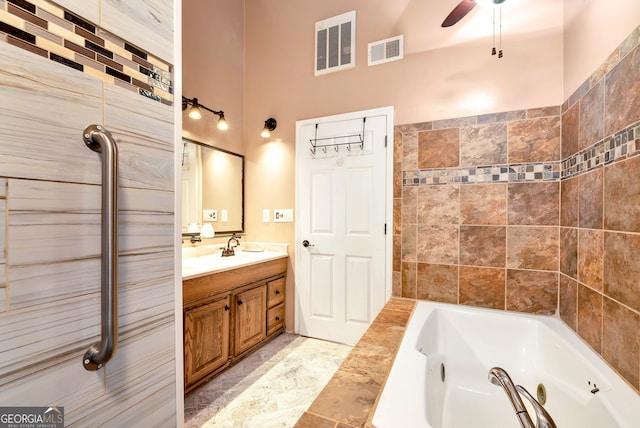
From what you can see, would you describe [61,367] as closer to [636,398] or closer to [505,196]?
[636,398]

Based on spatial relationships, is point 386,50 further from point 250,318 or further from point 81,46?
point 250,318

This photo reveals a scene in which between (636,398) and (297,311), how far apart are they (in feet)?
7.42

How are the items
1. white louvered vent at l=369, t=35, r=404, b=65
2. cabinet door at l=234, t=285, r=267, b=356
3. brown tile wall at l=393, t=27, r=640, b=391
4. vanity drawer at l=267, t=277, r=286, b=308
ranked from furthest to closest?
vanity drawer at l=267, t=277, r=286, b=308, white louvered vent at l=369, t=35, r=404, b=65, cabinet door at l=234, t=285, r=267, b=356, brown tile wall at l=393, t=27, r=640, b=391

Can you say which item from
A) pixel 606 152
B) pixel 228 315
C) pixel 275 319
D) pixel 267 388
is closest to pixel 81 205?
pixel 228 315

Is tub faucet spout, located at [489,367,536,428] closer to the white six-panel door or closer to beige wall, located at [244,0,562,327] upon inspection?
the white six-panel door

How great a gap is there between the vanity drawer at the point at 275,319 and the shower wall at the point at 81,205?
5.61 feet

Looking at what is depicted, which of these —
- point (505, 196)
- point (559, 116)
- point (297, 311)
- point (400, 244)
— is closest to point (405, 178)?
point (400, 244)

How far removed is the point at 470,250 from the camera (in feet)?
6.73

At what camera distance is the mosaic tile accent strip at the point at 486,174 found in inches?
73.5

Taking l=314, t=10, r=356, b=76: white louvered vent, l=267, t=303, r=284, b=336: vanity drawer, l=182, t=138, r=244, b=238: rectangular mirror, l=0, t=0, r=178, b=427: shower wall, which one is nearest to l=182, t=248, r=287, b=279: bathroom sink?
l=182, t=138, r=244, b=238: rectangular mirror

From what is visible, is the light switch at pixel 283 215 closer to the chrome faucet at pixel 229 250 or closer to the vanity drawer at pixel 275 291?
the chrome faucet at pixel 229 250

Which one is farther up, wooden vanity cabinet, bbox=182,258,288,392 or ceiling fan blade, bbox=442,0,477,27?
ceiling fan blade, bbox=442,0,477,27

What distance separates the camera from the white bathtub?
3.39ft

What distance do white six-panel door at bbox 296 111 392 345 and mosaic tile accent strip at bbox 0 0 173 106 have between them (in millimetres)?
1814
